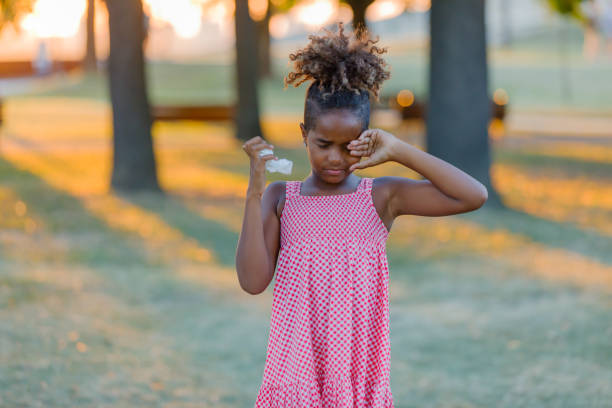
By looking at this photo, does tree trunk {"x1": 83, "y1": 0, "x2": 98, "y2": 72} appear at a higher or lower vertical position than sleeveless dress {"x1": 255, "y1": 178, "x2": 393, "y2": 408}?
higher

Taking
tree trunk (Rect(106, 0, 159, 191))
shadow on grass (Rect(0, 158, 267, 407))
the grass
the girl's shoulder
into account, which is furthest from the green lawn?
the girl's shoulder

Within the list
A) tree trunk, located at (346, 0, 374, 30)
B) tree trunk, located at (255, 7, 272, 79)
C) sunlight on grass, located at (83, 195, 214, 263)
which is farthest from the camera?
tree trunk, located at (255, 7, 272, 79)

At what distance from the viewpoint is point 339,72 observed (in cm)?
288

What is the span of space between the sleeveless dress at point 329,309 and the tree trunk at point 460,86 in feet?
30.6

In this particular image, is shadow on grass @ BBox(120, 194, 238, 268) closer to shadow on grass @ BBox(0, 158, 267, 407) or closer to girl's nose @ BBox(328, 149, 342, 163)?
shadow on grass @ BBox(0, 158, 267, 407)

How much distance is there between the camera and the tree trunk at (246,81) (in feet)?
66.6

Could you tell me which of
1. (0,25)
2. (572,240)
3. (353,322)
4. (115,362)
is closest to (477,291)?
(572,240)

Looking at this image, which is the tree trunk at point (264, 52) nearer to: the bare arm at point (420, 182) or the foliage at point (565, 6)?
the foliage at point (565, 6)

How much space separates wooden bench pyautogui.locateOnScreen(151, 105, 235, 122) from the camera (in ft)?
74.6

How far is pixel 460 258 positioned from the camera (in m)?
9.13

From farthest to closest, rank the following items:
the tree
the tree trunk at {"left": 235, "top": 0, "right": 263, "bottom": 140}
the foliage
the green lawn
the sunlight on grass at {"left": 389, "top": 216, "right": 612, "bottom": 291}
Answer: the green lawn < the foliage < the tree trunk at {"left": 235, "top": 0, "right": 263, "bottom": 140} < the tree < the sunlight on grass at {"left": 389, "top": 216, "right": 612, "bottom": 291}

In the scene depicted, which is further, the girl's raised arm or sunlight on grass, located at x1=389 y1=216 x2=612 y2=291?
sunlight on grass, located at x1=389 y1=216 x2=612 y2=291

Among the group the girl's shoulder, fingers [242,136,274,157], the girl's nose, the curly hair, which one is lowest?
the girl's shoulder

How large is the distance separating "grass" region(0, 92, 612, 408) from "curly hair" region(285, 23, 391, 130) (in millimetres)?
2663
